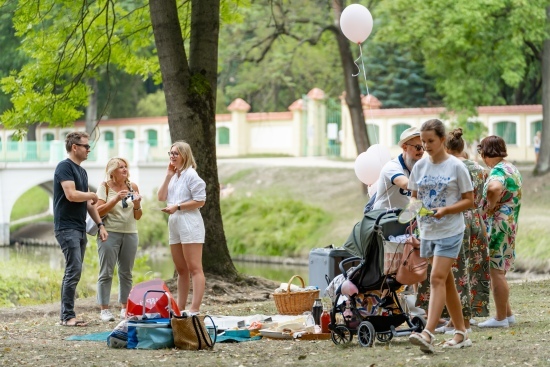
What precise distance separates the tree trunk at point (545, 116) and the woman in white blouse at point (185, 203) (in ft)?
73.5

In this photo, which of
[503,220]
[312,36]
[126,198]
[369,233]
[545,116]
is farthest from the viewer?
[545,116]

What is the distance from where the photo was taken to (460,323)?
7.73m

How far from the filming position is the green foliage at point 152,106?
5394 centimetres

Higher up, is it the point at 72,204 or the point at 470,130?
the point at 470,130

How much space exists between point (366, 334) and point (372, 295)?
12.6 inches

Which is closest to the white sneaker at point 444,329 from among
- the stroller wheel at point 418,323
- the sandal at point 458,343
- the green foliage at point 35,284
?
the stroller wheel at point 418,323

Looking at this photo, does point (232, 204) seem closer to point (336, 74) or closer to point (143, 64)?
point (336, 74)

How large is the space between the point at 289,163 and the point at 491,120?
299 inches

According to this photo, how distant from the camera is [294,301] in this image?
10.3m

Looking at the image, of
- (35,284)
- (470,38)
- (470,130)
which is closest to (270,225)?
(470,130)

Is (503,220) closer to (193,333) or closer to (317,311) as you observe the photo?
(317,311)

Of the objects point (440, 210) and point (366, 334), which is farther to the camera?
point (366, 334)

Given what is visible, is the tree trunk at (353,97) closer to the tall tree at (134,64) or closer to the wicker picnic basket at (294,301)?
the tall tree at (134,64)

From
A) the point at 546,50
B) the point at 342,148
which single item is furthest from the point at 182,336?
the point at 342,148
